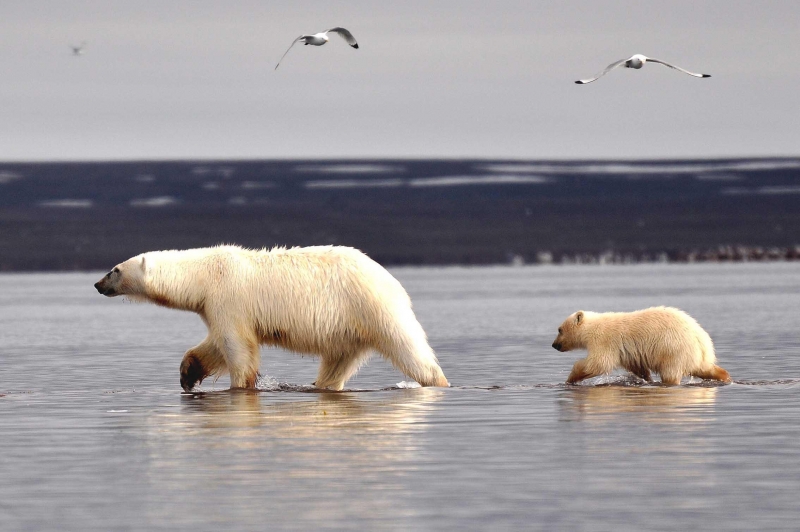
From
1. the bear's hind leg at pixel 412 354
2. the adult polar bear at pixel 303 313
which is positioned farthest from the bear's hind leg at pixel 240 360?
the bear's hind leg at pixel 412 354

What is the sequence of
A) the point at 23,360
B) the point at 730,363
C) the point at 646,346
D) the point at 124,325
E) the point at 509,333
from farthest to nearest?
the point at 124,325 < the point at 509,333 < the point at 23,360 < the point at 730,363 < the point at 646,346

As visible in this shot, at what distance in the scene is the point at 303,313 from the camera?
19.5m

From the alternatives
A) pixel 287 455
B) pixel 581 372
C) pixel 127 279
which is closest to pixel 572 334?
pixel 581 372

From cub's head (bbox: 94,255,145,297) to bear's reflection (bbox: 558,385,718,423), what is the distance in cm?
596

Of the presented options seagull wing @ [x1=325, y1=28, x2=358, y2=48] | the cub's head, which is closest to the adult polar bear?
the cub's head

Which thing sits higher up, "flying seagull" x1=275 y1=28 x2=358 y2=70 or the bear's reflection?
"flying seagull" x1=275 y1=28 x2=358 y2=70

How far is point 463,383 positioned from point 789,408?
5.67 metres

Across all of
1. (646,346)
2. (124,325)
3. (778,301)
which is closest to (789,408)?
(646,346)

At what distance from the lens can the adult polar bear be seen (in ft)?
63.9

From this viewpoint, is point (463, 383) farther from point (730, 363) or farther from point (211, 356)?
point (730, 363)

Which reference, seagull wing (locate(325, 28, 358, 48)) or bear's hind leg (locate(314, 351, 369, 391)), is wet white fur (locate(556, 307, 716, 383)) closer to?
bear's hind leg (locate(314, 351, 369, 391))

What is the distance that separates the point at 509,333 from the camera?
35844 mm

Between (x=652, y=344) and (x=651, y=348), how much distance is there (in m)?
0.05

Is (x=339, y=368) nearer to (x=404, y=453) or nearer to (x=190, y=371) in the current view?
(x=190, y=371)
